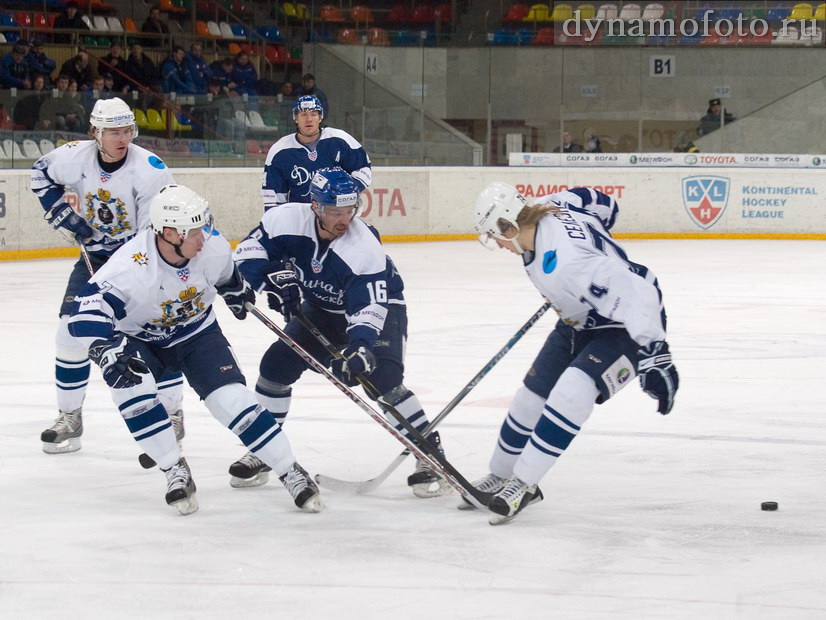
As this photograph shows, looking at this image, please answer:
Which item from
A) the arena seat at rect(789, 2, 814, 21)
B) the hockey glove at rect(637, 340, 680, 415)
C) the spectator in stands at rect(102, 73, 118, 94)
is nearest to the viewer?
the hockey glove at rect(637, 340, 680, 415)

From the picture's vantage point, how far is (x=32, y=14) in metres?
13.5

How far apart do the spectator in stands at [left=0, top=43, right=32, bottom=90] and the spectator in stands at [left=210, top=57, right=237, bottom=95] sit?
2351mm

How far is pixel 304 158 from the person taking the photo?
17.8 ft

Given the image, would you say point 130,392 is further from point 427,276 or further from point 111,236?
point 427,276

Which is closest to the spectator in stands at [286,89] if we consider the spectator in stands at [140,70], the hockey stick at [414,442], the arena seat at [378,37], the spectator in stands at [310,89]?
the spectator in stands at [310,89]

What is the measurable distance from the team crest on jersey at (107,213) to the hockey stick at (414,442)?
853mm

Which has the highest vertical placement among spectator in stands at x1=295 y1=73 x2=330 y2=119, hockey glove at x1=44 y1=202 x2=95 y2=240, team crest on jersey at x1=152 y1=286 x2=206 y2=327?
spectator in stands at x1=295 y1=73 x2=330 y2=119

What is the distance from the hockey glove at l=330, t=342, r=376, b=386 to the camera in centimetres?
345

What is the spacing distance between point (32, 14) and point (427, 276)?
21.4 feet

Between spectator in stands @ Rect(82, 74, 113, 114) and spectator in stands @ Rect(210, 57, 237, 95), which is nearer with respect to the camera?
spectator in stands @ Rect(82, 74, 113, 114)

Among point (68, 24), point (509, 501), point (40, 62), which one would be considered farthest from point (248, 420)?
point (68, 24)

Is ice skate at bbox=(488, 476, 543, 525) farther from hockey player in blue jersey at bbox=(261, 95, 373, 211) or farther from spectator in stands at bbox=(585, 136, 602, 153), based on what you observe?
spectator in stands at bbox=(585, 136, 602, 153)

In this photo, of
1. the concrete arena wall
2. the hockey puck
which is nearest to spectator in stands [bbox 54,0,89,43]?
the concrete arena wall

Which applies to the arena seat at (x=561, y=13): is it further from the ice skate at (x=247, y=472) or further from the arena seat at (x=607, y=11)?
the ice skate at (x=247, y=472)
